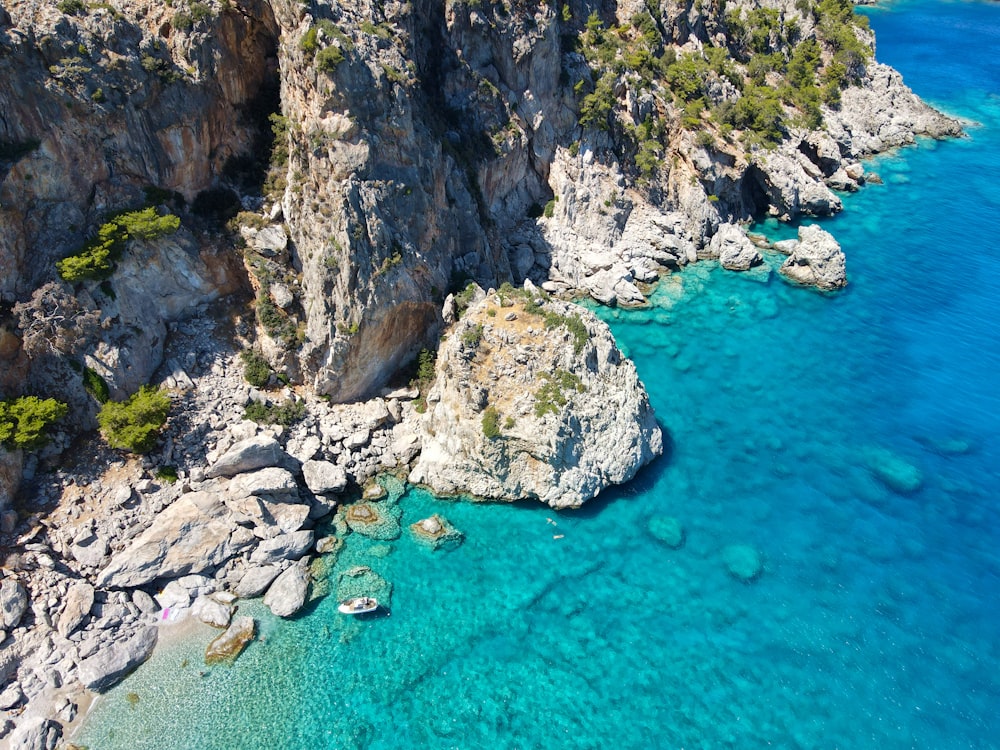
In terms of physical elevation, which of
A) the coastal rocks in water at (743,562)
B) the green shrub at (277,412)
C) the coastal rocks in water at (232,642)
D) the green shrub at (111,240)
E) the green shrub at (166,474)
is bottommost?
the coastal rocks in water at (743,562)

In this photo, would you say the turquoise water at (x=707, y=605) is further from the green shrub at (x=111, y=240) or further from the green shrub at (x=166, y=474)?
the green shrub at (x=111, y=240)

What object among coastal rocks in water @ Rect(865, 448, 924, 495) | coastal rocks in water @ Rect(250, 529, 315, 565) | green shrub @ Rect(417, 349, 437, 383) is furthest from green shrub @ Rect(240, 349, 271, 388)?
coastal rocks in water @ Rect(865, 448, 924, 495)

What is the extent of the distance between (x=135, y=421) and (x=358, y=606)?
1260 cm

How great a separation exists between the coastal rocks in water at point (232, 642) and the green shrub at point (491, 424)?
40.6 feet

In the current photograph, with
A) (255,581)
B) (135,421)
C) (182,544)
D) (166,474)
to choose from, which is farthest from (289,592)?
(135,421)

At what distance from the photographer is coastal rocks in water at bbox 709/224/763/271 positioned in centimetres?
4459

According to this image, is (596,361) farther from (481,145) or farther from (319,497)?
(481,145)

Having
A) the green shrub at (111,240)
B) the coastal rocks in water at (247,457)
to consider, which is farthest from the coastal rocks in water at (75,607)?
the green shrub at (111,240)

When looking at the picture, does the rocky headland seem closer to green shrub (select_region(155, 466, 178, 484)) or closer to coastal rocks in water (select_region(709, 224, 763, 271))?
green shrub (select_region(155, 466, 178, 484))

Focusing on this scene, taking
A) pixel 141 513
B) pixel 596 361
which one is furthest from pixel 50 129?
pixel 596 361

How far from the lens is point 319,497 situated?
28609mm

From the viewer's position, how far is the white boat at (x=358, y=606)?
24.7 metres

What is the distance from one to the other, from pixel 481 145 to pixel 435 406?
18491 mm

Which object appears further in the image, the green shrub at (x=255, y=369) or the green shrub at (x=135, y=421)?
the green shrub at (x=255, y=369)
